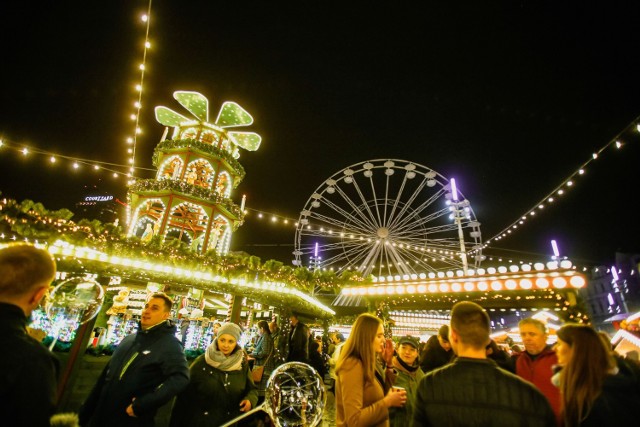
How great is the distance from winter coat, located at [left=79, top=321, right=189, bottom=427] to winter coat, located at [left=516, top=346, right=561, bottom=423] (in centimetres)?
392

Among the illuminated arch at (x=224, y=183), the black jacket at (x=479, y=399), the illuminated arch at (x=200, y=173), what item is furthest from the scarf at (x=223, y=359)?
the illuminated arch at (x=224, y=183)

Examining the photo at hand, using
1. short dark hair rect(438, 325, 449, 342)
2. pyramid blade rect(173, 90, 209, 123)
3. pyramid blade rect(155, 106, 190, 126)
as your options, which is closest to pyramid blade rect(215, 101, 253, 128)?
pyramid blade rect(173, 90, 209, 123)

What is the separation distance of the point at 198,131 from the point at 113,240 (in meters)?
11.2

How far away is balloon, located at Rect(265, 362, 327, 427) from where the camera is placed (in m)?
2.80

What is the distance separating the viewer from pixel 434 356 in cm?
433

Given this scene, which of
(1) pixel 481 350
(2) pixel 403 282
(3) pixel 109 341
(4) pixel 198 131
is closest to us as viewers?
(1) pixel 481 350

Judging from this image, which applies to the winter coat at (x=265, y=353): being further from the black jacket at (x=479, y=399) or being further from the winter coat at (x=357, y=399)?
the black jacket at (x=479, y=399)

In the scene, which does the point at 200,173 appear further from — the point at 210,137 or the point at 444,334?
the point at 444,334

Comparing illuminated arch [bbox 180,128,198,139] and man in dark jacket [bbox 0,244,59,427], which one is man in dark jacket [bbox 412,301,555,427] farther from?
illuminated arch [bbox 180,128,198,139]

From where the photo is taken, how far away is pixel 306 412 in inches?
111

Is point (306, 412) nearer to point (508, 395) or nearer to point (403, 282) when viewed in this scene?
point (508, 395)

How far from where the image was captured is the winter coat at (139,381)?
9.16 feet

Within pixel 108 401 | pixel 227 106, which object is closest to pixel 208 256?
pixel 108 401

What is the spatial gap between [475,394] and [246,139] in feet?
58.5
